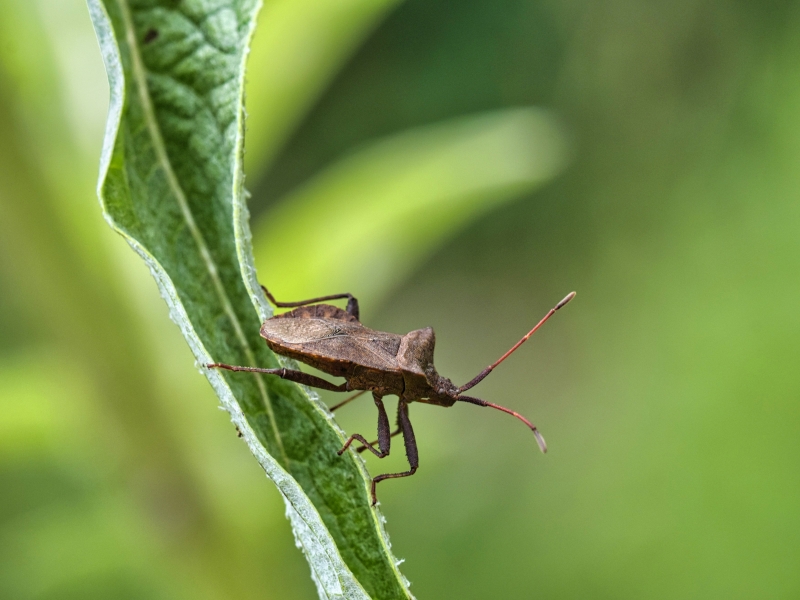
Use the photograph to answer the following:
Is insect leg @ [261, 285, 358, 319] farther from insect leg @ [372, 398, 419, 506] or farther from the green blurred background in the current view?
insect leg @ [372, 398, 419, 506]

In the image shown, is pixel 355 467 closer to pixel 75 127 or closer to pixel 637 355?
pixel 75 127

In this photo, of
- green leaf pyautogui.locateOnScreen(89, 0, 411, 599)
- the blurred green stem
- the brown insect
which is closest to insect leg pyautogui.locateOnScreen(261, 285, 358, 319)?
Result: the brown insect

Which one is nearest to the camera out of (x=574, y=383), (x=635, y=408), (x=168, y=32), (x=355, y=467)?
(x=355, y=467)

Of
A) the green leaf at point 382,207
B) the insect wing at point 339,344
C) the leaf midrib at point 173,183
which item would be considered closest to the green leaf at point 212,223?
the leaf midrib at point 173,183

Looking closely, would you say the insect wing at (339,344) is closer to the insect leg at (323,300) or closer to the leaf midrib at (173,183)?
the insect leg at (323,300)

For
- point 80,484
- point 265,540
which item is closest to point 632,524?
point 265,540

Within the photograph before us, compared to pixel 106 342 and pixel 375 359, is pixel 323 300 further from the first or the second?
pixel 106 342
